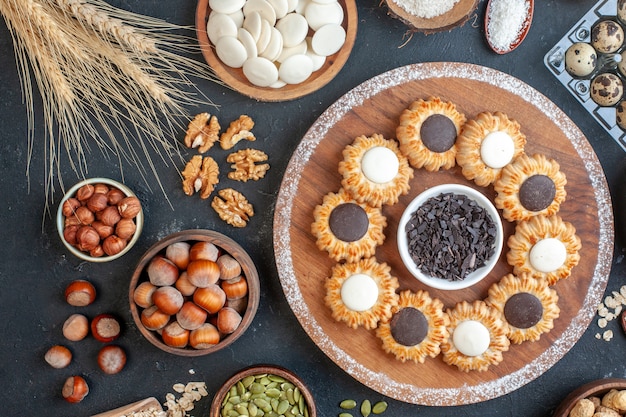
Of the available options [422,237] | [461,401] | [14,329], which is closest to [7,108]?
[14,329]

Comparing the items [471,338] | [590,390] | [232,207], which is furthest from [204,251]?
[590,390]

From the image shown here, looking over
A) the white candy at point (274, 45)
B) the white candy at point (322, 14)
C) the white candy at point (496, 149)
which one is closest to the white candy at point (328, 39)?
the white candy at point (322, 14)

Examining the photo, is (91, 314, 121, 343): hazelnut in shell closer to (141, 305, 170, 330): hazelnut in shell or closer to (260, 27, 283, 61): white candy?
(141, 305, 170, 330): hazelnut in shell

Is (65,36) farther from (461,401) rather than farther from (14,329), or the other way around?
(461,401)

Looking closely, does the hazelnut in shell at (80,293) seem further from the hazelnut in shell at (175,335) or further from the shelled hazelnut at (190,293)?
the hazelnut in shell at (175,335)

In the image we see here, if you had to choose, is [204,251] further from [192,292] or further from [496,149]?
[496,149]
